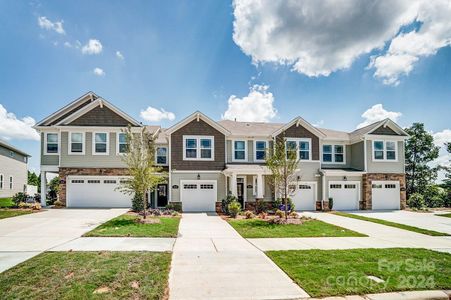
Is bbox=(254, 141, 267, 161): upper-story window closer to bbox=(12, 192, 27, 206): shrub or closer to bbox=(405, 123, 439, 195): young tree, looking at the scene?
bbox=(405, 123, 439, 195): young tree

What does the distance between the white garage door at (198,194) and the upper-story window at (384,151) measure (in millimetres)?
13221

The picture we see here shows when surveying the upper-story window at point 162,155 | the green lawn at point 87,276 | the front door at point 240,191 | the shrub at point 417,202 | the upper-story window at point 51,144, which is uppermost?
the upper-story window at point 51,144

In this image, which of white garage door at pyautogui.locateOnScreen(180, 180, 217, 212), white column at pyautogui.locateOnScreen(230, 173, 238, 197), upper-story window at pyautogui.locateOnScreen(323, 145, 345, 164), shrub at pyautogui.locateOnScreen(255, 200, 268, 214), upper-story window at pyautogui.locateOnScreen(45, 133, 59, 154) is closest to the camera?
shrub at pyautogui.locateOnScreen(255, 200, 268, 214)

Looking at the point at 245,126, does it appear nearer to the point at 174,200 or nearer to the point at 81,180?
the point at 174,200

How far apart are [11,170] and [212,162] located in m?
23.1

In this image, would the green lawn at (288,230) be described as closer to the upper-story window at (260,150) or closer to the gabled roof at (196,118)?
the upper-story window at (260,150)

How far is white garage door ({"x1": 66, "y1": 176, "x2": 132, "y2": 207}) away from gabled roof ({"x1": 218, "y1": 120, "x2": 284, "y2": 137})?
949cm

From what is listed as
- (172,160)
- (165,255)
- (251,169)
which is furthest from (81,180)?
(165,255)

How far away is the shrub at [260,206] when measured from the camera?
1790 centimetres

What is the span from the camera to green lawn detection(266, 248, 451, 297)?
5.51 meters

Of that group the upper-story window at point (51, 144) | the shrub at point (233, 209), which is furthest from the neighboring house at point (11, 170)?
the shrub at point (233, 209)

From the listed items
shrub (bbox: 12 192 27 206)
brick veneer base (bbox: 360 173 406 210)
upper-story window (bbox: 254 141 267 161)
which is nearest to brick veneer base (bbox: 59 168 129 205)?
shrub (bbox: 12 192 27 206)

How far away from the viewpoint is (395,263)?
704 cm

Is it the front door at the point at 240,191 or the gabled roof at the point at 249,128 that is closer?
the front door at the point at 240,191
